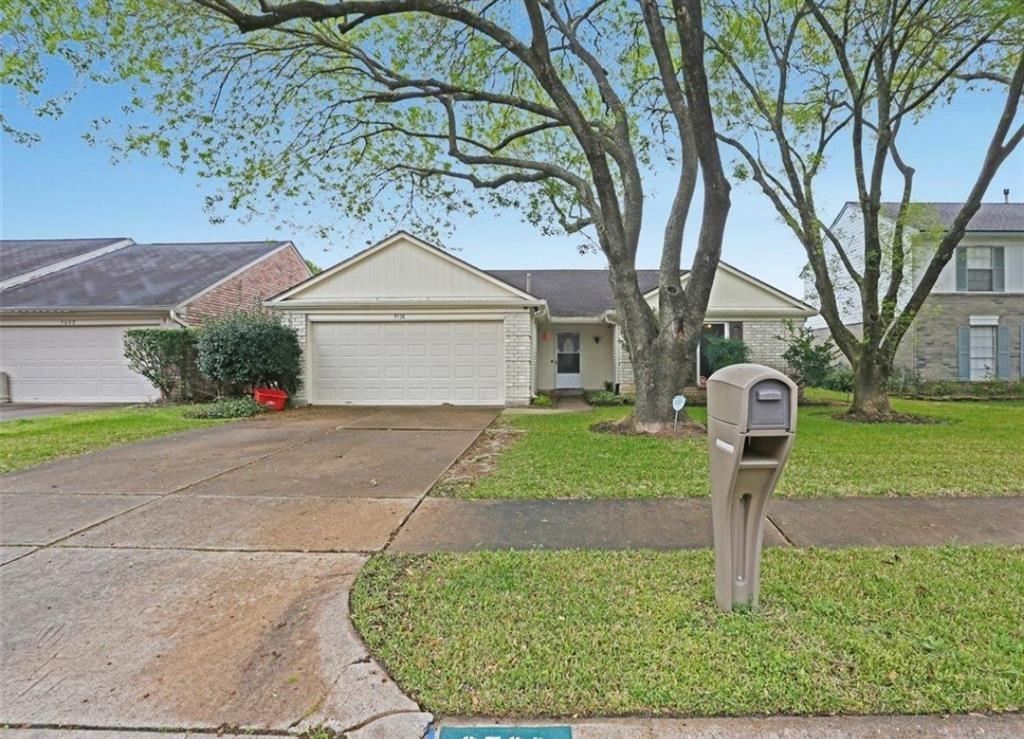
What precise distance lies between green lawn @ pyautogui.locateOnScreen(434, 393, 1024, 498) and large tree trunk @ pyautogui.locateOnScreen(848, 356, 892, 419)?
96 centimetres

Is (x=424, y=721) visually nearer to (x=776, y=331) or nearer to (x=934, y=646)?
(x=934, y=646)

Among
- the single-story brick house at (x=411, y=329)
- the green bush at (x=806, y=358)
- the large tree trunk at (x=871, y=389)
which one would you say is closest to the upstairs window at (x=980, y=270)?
the green bush at (x=806, y=358)

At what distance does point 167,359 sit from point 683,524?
13433 millimetres

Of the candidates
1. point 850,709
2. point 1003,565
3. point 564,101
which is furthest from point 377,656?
point 564,101

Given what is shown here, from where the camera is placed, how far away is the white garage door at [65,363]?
46.4 ft

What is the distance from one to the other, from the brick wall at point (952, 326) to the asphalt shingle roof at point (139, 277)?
23344 mm

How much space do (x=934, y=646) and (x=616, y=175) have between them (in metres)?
11.3

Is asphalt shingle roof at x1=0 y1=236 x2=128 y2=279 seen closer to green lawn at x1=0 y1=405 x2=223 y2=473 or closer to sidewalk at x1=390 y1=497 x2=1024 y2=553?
green lawn at x1=0 y1=405 x2=223 y2=473

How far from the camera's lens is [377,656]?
2318 millimetres

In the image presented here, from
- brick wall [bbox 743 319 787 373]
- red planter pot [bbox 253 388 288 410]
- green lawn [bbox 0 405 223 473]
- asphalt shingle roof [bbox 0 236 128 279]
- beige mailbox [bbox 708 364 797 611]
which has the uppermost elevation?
asphalt shingle roof [bbox 0 236 128 279]

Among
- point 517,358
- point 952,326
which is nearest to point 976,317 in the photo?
point 952,326

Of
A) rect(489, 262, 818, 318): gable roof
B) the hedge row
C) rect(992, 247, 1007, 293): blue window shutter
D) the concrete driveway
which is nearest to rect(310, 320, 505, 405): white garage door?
the hedge row

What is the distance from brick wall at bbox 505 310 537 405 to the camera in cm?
1323

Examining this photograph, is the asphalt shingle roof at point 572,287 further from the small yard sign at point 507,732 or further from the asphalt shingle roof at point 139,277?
the small yard sign at point 507,732
